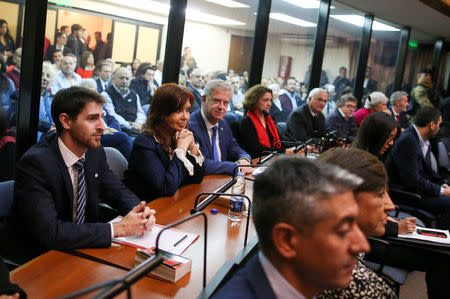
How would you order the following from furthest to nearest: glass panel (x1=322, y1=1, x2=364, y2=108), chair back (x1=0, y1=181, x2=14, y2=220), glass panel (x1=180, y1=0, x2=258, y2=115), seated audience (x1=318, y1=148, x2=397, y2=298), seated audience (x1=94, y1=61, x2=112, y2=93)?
glass panel (x1=322, y1=1, x2=364, y2=108), glass panel (x1=180, y1=0, x2=258, y2=115), seated audience (x1=94, y1=61, x2=112, y2=93), chair back (x1=0, y1=181, x2=14, y2=220), seated audience (x1=318, y1=148, x2=397, y2=298)

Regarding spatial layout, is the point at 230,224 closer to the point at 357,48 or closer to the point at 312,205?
the point at 312,205

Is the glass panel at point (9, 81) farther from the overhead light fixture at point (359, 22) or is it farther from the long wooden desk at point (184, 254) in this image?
the overhead light fixture at point (359, 22)

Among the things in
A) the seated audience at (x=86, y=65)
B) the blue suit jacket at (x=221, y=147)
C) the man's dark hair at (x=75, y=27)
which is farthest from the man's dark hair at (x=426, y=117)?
the man's dark hair at (x=75, y=27)

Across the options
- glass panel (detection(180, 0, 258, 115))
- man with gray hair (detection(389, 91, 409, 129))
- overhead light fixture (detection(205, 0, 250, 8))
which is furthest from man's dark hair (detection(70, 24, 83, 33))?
man with gray hair (detection(389, 91, 409, 129))

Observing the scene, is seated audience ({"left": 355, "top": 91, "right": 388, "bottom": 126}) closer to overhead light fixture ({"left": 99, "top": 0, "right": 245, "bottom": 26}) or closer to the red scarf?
the red scarf

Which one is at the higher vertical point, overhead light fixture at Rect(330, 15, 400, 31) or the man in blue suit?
overhead light fixture at Rect(330, 15, 400, 31)

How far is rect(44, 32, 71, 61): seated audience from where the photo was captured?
2.72 m

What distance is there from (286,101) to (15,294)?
518cm

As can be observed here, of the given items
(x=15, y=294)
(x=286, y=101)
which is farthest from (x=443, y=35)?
(x=15, y=294)

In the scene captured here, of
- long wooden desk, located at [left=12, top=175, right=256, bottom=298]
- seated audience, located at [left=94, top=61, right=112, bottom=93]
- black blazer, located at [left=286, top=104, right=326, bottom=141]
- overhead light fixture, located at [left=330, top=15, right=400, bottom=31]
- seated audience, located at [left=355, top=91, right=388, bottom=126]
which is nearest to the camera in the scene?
long wooden desk, located at [left=12, top=175, right=256, bottom=298]

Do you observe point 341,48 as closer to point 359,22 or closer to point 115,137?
point 359,22

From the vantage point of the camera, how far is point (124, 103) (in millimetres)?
3621

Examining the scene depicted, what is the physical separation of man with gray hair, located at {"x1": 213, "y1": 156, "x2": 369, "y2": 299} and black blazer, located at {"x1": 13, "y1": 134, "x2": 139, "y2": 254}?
868 mm

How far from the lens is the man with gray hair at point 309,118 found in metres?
5.15
